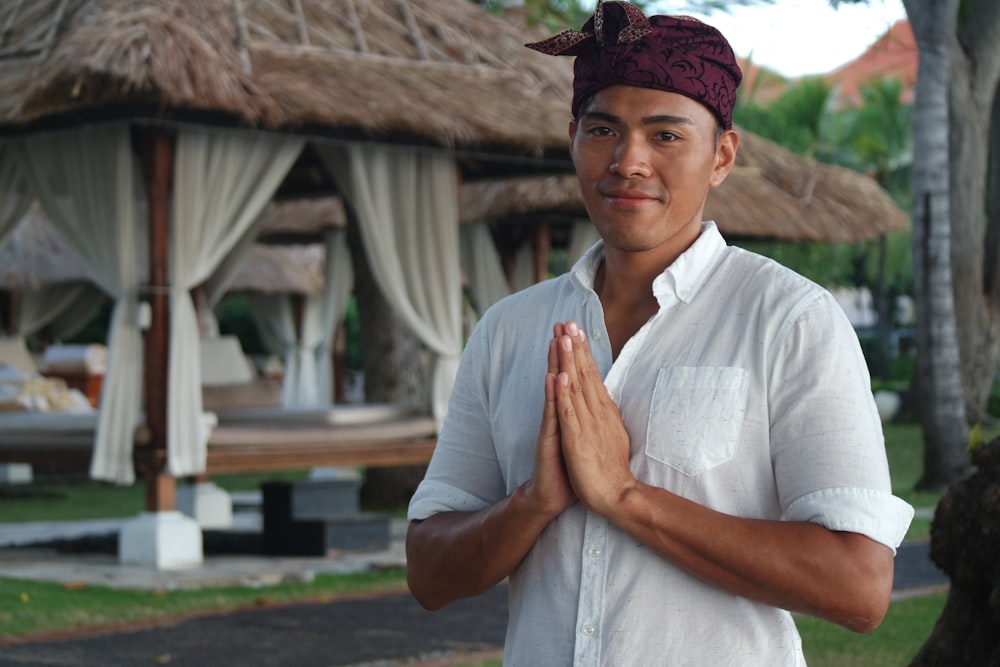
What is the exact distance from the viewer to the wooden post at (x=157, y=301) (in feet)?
29.1

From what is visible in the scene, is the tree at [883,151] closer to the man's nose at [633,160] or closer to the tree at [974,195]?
the tree at [974,195]

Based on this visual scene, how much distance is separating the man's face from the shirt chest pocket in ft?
0.68

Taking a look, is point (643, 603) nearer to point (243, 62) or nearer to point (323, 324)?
point (243, 62)

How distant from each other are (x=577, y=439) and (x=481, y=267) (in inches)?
433

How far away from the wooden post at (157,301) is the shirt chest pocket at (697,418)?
24.2 ft

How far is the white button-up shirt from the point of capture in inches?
67.9

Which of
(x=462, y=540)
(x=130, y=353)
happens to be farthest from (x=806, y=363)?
(x=130, y=353)

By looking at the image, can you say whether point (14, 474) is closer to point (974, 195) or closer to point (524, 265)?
point (524, 265)

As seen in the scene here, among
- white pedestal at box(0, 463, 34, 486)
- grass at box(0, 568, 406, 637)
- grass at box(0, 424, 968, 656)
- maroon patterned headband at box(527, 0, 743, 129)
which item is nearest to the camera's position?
maroon patterned headband at box(527, 0, 743, 129)

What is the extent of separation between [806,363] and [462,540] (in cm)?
48

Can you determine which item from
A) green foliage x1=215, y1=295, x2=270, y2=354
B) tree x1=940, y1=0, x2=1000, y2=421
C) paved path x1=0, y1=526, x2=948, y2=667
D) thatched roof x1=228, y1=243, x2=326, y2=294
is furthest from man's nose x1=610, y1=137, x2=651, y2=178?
green foliage x1=215, y1=295, x2=270, y2=354

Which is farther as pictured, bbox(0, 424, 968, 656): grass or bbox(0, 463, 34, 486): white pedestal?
bbox(0, 463, 34, 486): white pedestal

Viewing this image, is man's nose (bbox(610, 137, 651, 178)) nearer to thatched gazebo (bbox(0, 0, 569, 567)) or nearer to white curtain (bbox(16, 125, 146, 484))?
thatched gazebo (bbox(0, 0, 569, 567))

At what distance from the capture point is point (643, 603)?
1.77 meters
